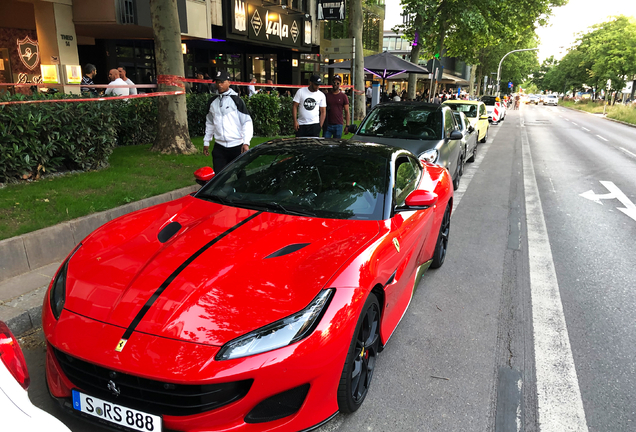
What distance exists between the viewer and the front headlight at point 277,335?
2082 millimetres

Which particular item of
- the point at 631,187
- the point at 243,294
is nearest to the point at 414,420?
the point at 243,294

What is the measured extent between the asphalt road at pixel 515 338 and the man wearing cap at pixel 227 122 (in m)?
3.23

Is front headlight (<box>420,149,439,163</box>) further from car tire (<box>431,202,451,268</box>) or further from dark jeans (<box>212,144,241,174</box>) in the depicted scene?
dark jeans (<box>212,144,241,174</box>)

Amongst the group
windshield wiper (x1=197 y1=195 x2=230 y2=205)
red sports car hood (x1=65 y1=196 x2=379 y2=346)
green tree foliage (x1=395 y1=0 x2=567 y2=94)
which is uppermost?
green tree foliage (x1=395 y1=0 x2=567 y2=94)

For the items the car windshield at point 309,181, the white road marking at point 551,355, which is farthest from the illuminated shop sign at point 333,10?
the car windshield at point 309,181

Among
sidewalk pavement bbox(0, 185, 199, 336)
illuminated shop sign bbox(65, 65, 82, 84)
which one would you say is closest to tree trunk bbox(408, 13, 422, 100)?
illuminated shop sign bbox(65, 65, 82, 84)

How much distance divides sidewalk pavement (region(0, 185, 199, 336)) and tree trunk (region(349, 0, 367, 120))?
1341 cm

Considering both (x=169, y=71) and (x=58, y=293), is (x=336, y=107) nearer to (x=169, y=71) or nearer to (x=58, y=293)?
(x=169, y=71)

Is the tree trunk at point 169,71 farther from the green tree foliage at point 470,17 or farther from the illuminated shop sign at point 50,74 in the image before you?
the green tree foliage at point 470,17

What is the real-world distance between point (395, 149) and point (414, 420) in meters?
2.33

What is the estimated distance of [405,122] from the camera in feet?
28.4

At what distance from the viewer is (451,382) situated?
3.06 m

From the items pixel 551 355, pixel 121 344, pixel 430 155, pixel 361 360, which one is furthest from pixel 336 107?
pixel 121 344

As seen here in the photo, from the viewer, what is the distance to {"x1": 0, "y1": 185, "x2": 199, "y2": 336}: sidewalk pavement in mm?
3604
